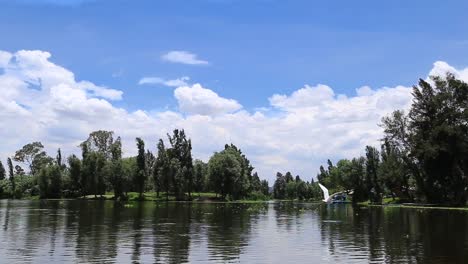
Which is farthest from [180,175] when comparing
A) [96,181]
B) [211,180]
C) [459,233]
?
[459,233]

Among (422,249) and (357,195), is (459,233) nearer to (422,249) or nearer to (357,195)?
(422,249)

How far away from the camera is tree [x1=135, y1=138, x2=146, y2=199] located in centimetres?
15738

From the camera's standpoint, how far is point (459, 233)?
42156 millimetres

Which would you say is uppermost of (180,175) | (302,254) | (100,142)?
(100,142)

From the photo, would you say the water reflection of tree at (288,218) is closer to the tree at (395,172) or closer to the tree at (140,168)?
the tree at (395,172)

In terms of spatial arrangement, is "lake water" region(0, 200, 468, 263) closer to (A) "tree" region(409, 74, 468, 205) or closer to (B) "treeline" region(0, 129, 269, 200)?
(A) "tree" region(409, 74, 468, 205)

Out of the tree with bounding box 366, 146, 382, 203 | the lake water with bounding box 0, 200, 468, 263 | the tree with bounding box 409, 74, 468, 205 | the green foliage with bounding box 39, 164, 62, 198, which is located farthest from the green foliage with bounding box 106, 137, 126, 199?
the lake water with bounding box 0, 200, 468, 263

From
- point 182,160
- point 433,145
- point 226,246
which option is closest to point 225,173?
point 182,160

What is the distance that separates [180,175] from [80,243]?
396 ft

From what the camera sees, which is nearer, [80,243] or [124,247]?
[124,247]

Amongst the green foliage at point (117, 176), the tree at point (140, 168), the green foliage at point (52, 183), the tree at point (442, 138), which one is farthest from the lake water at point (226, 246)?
the green foliage at point (52, 183)

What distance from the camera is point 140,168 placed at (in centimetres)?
15812

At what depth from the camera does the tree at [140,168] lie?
157 meters

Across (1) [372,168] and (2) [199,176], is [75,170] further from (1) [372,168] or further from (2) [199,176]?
(1) [372,168]
